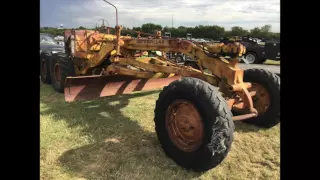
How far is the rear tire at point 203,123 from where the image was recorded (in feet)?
10.6

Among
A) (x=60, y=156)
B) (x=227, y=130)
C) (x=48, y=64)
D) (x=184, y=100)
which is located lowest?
(x=60, y=156)

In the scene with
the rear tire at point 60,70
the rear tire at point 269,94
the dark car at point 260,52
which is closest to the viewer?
the rear tire at point 269,94

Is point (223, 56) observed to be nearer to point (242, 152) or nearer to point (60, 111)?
point (242, 152)

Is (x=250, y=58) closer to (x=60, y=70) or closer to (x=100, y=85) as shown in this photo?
(x=60, y=70)

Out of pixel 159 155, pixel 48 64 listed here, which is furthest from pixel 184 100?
pixel 48 64

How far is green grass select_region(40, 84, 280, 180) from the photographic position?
349 cm

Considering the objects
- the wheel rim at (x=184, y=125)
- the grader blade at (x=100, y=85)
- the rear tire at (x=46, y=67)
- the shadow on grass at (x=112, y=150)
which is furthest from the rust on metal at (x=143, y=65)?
the rear tire at (x=46, y=67)

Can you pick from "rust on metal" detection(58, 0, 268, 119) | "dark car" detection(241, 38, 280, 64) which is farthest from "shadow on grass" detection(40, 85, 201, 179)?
"dark car" detection(241, 38, 280, 64)

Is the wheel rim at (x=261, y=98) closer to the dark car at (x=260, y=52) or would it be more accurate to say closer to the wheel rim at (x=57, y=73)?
the wheel rim at (x=57, y=73)

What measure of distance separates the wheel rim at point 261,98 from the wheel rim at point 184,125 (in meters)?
1.66

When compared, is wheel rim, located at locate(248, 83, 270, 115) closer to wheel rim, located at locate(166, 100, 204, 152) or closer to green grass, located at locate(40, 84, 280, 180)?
green grass, located at locate(40, 84, 280, 180)

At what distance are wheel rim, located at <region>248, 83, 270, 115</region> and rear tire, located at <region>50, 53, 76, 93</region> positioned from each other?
4.11 m

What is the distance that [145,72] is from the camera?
555 centimetres

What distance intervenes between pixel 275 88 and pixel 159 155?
2.17m
